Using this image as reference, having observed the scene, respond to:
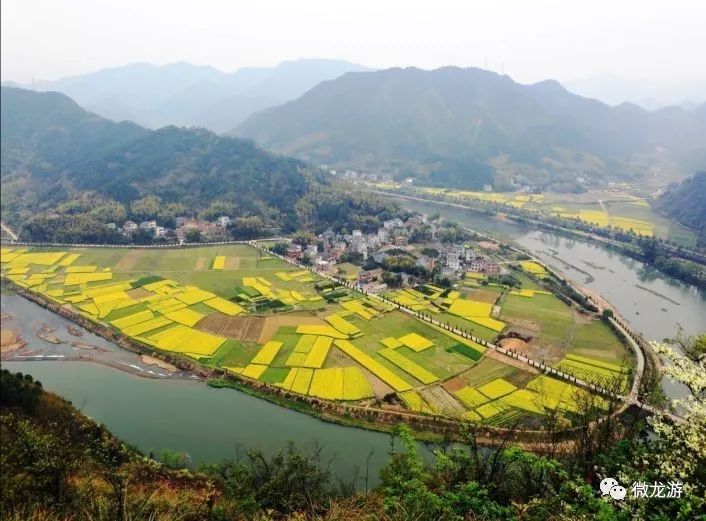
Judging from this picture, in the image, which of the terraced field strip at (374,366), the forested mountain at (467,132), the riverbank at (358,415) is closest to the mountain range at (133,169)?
the terraced field strip at (374,366)

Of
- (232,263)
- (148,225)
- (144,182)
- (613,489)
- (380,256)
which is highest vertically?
(613,489)

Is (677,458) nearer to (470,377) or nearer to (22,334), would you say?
(470,377)

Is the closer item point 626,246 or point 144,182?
point 626,246

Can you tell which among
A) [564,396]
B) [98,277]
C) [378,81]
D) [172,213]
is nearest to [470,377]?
[564,396]

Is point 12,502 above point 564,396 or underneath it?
above

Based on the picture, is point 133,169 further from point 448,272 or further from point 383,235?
point 448,272

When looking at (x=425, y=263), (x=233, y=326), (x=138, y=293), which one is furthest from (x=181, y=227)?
(x=425, y=263)

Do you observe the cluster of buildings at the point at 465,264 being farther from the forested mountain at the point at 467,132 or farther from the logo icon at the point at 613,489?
the forested mountain at the point at 467,132
